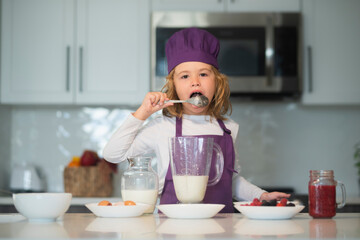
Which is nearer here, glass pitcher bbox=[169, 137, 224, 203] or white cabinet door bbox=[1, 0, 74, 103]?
glass pitcher bbox=[169, 137, 224, 203]

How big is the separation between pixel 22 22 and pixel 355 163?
7.22 feet

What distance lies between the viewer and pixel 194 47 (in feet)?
5.81

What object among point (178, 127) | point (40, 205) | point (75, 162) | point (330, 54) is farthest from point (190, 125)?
point (330, 54)

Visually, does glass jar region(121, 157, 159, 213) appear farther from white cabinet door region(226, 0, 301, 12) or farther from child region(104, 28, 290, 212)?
white cabinet door region(226, 0, 301, 12)

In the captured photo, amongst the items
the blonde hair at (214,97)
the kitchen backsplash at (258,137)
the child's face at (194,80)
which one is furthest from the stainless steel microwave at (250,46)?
the child's face at (194,80)

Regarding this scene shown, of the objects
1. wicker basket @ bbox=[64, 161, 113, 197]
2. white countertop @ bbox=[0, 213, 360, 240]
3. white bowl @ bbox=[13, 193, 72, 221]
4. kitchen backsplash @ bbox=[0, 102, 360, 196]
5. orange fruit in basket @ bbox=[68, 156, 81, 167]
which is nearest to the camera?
white countertop @ bbox=[0, 213, 360, 240]

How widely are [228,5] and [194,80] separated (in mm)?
1366

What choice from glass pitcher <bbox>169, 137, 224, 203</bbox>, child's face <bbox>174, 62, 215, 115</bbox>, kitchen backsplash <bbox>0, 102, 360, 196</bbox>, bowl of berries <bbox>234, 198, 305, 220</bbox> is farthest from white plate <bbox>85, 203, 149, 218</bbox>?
kitchen backsplash <bbox>0, 102, 360, 196</bbox>

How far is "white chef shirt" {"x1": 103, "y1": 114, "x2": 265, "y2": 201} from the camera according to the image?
5.45 ft

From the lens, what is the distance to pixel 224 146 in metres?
1.78

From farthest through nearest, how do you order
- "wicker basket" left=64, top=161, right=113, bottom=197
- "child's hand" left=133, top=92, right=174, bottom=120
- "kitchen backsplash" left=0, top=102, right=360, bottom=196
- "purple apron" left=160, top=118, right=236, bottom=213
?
"kitchen backsplash" left=0, top=102, right=360, bottom=196
"wicker basket" left=64, top=161, right=113, bottom=197
"purple apron" left=160, top=118, right=236, bottom=213
"child's hand" left=133, top=92, right=174, bottom=120

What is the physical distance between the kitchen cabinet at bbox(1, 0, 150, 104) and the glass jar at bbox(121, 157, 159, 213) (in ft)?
5.28

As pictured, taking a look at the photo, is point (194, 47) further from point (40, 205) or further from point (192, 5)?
point (192, 5)

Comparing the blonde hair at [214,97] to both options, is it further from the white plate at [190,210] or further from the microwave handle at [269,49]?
the microwave handle at [269,49]
